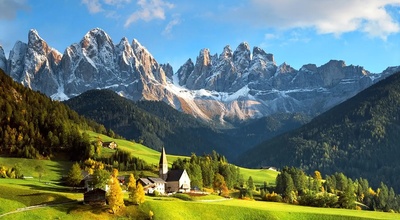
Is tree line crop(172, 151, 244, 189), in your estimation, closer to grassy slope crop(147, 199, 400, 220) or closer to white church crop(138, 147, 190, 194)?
white church crop(138, 147, 190, 194)

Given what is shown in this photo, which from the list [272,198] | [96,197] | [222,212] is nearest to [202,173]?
[272,198]

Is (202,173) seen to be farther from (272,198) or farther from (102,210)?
(102,210)

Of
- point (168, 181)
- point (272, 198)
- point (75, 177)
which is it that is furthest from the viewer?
point (272, 198)

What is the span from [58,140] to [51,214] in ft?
309

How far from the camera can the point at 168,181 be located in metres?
164

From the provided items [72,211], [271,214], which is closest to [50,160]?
[72,211]

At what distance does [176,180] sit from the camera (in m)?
163

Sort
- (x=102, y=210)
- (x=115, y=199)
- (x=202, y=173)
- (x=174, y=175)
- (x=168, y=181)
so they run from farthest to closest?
1. (x=202, y=173)
2. (x=174, y=175)
3. (x=168, y=181)
4. (x=102, y=210)
5. (x=115, y=199)

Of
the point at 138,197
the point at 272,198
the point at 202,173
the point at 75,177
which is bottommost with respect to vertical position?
the point at 138,197

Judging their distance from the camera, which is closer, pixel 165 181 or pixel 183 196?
pixel 183 196

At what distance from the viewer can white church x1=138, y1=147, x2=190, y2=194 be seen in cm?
15474

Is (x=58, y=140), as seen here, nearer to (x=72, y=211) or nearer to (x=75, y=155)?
(x=75, y=155)

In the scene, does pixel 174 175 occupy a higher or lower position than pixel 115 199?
higher

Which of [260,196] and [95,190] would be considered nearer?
[95,190]
